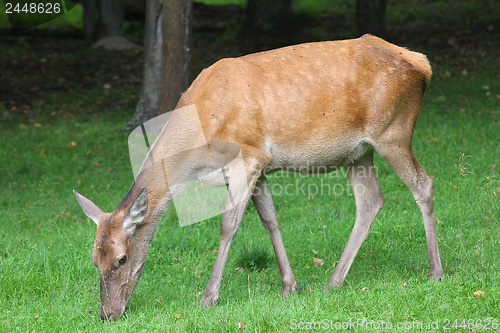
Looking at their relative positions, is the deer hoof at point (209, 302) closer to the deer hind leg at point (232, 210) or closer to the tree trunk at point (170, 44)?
the deer hind leg at point (232, 210)

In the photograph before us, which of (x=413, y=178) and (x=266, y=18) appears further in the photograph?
(x=266, y=18)

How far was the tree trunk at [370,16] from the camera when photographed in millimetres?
14609

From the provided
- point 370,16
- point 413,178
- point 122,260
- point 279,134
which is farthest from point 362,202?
point 370,16

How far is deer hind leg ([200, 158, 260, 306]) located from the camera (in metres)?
5.19

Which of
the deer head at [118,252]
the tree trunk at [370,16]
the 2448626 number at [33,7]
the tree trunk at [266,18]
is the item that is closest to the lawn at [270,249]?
the deer head at [118,252]

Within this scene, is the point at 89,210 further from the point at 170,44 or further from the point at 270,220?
the point at 170,44

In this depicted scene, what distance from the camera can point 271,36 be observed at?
17.6 m

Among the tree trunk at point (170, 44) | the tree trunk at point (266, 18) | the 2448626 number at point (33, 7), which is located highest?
the tree trunk at point (170, 44)

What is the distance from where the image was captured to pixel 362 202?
19.7 ft

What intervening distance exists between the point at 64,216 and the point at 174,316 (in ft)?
11.6

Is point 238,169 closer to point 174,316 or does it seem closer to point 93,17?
point 174,316

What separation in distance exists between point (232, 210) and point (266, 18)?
13618mm

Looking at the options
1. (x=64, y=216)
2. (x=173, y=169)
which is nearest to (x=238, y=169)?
(x=173, y=169)

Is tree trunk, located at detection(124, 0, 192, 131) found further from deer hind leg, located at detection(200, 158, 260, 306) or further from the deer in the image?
deer hind leg, located at detection(200, 158, 260, 306)
